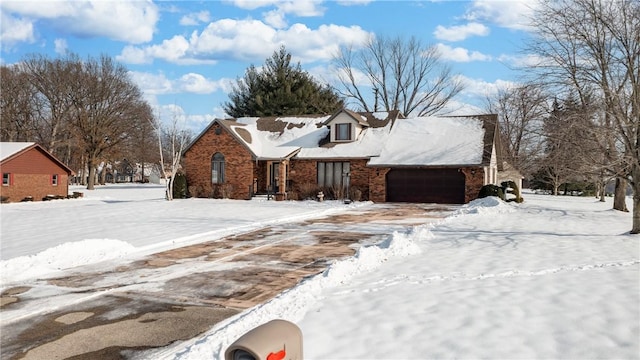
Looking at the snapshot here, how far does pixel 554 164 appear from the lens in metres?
16.9

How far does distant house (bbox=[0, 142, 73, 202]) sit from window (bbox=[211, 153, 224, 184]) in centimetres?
1231

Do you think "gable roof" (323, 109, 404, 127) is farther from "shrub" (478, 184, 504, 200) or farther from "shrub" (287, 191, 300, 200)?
"shrub" (478, 184, 504, 200)

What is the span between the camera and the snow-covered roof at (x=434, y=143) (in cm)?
2822

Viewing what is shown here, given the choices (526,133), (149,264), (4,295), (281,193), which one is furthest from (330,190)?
(4,295)

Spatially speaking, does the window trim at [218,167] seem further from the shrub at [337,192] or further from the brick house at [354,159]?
the shrub at [337,192]

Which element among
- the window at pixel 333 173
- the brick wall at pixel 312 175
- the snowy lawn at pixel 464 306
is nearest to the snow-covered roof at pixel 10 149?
the brick wall at pixel 312 175

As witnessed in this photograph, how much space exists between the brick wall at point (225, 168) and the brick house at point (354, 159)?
69 millimetres

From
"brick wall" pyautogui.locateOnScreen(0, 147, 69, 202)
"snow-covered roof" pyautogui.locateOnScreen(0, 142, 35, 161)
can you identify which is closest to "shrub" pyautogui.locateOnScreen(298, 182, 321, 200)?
"brick wall" pyautogui.locateOnScreen(0, 147, 69, 202)

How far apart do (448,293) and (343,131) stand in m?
25.1

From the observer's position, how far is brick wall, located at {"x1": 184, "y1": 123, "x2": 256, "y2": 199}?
31406 millimetres

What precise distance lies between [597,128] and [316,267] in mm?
10224

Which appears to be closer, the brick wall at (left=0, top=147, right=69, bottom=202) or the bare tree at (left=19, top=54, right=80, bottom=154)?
the brick wall at (left=0, top=147, right=69, bottom=202)

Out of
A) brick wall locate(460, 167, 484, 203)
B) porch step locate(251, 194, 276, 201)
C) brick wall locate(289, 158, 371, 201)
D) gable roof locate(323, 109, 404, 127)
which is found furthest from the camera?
gable roof locate(323, 109, 404, 127)

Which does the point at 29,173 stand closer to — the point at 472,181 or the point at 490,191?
the point at 472,181
